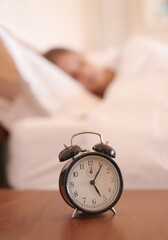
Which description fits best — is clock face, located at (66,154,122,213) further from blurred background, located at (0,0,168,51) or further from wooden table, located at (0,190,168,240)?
blurred background, located at (0,0,168,51)

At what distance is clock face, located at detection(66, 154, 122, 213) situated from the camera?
2.39ft

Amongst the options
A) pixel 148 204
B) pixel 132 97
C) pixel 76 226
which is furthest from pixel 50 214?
pixel 132 97

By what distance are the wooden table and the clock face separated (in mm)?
25

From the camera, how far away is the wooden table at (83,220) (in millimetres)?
629

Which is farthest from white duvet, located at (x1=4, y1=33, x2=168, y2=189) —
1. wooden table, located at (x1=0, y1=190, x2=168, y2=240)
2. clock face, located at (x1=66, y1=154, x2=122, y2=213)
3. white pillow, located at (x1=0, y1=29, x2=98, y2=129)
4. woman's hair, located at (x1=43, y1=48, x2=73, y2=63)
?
woman's hair, located at (x1=43, y1=48, x2=73, y2=63)

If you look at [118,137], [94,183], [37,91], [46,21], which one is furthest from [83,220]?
[46,21]

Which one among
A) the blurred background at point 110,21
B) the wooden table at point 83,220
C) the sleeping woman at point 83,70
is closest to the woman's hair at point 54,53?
the sleeping woman at point 83,70

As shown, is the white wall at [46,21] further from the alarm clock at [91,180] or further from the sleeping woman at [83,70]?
the alarm clock at [91,180]

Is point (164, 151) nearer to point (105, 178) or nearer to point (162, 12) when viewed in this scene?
point (105, 178)

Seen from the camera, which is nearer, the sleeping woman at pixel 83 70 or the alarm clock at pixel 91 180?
the alarm clock at pixel 91 180

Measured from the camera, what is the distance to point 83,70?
220 cm

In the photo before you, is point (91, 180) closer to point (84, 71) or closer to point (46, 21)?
point (84, 71)

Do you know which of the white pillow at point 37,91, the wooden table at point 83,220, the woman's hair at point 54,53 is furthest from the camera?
the woman's hair at point 54,53

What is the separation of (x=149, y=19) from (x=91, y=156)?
10.0ft
